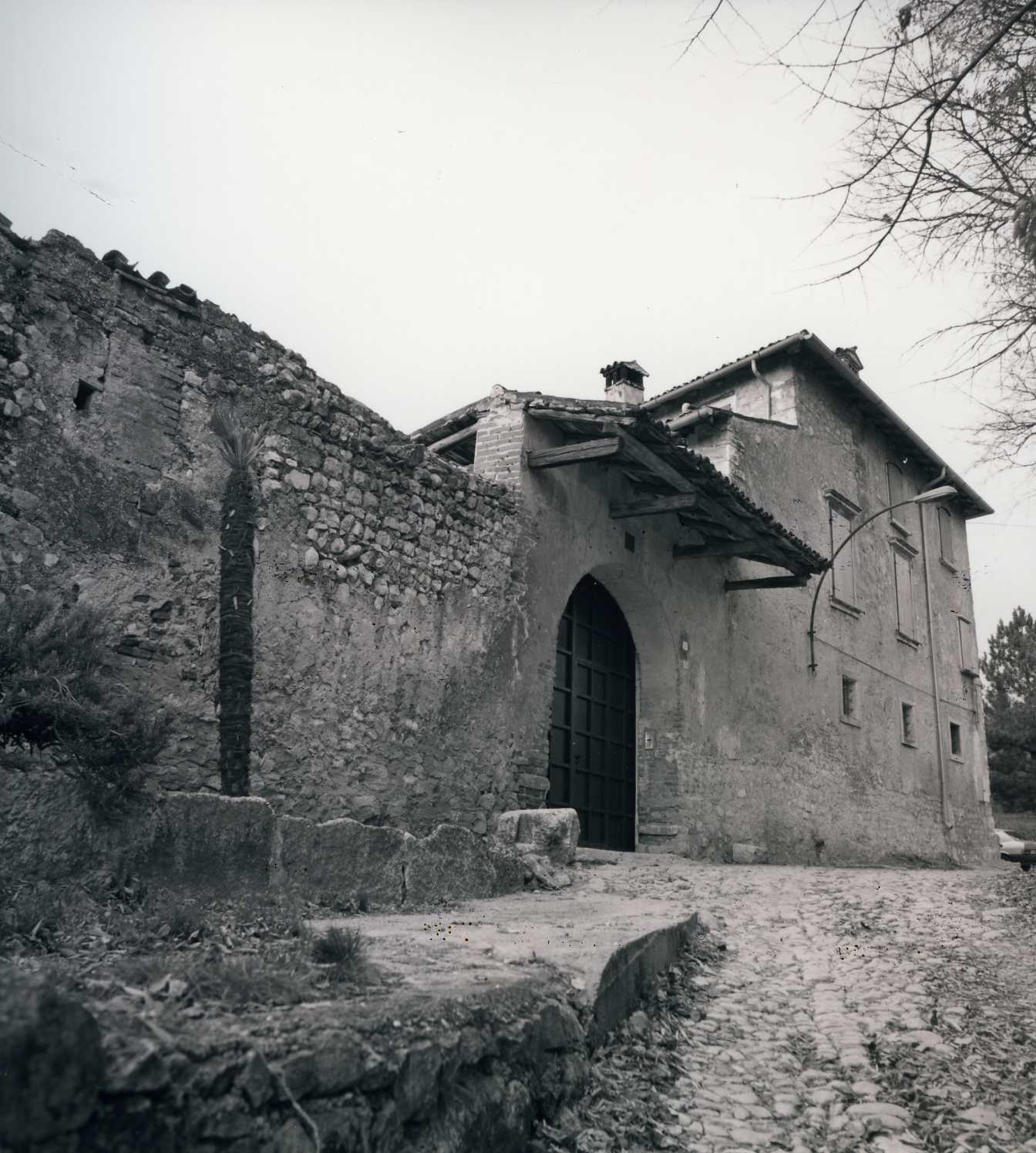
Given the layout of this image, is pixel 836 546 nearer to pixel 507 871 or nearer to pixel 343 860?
pixel 507 871

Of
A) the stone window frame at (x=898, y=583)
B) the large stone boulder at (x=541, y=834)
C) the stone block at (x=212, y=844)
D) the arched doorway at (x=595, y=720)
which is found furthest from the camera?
the stone window frame at (x=898, y=583)

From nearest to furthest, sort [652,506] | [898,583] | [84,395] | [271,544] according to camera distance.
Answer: [84,395], [271,544], [652,506], [898,583]

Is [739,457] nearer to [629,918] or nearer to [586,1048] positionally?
[629,918]

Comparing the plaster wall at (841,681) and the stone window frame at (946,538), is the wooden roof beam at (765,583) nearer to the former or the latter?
the plaster wall at (841,681)

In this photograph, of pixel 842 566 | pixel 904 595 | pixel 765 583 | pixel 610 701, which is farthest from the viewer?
pixel 904 595

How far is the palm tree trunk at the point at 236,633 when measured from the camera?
17.8 ft

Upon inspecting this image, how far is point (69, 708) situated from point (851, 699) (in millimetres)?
12168

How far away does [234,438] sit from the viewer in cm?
573

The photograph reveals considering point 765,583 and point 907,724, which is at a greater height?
point 765,583

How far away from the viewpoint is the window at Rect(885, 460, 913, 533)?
53.6 feet

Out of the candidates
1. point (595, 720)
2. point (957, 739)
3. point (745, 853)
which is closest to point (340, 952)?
point (595, 720)

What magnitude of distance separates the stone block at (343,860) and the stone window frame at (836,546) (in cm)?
992

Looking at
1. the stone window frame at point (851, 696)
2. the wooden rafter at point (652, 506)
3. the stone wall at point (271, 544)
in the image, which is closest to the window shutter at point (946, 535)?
the stone window frame at point (851, 696)

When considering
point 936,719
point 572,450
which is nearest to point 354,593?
point 572,450
